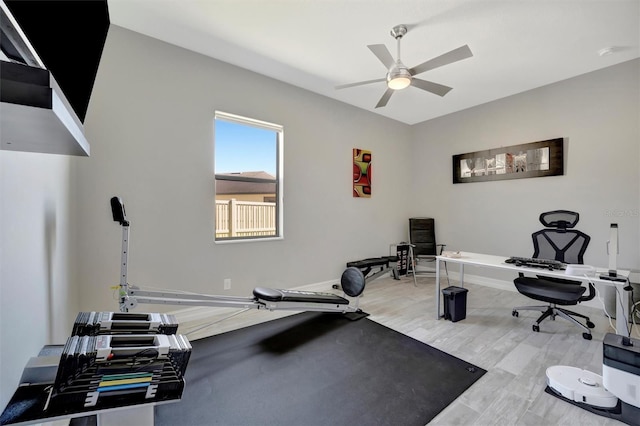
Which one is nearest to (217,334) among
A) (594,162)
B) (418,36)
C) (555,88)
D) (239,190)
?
(239,190)

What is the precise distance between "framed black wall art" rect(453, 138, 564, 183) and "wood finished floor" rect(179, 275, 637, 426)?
71.6 inches

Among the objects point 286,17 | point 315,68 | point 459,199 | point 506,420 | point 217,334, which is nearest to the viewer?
point 506,420

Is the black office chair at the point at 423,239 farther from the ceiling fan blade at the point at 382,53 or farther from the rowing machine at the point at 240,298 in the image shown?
the ceiling fan blade at the point at 382,53

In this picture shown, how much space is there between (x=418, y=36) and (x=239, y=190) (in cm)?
269

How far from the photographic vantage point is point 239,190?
354 cm

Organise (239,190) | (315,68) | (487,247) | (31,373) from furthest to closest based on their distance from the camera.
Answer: (487,247) < (239,190) < (315,68) < (31,373)

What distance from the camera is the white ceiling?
229 cm

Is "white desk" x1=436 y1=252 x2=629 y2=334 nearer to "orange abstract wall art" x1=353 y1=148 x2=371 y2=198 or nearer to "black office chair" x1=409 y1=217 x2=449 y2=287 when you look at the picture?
"black office chair" x1=409 y1=217 x2=449 y2=287

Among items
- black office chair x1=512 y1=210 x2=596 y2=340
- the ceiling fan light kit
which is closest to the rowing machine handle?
the ceiling fan light kit

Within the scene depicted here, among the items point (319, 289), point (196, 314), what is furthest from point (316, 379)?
point (319, 289)

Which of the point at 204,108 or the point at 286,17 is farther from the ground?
the point at 286,17

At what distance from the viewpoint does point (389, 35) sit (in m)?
2.67

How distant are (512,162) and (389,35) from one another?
9.42 ft

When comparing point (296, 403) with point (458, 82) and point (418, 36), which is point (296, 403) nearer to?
point (418, 36)
